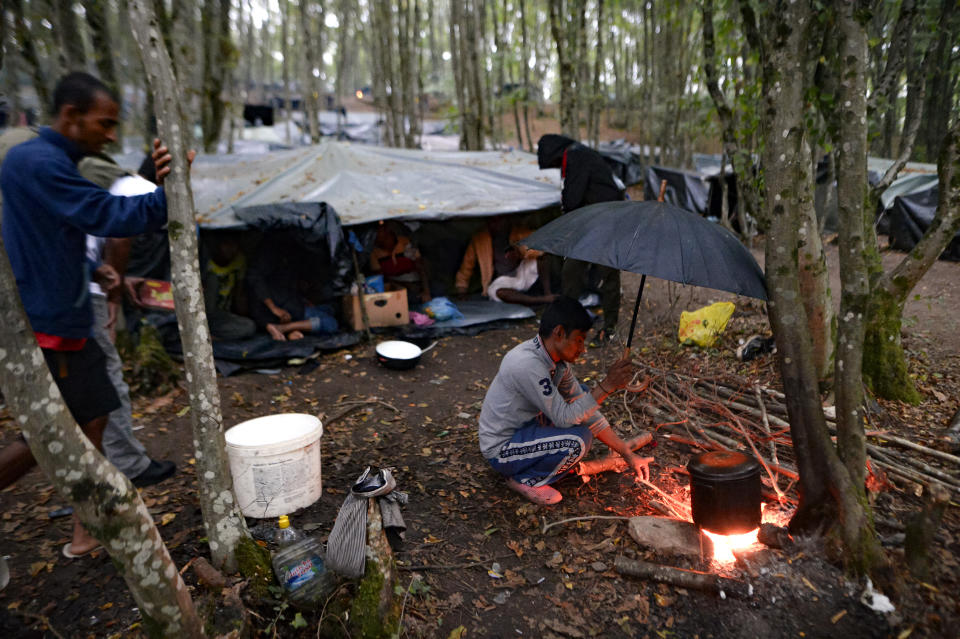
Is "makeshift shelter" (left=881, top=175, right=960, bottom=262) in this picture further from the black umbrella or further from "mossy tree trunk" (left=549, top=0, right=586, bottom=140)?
the black umbrella

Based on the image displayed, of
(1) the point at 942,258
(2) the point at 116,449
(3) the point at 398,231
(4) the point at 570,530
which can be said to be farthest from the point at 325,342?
(1) the point at 942,258

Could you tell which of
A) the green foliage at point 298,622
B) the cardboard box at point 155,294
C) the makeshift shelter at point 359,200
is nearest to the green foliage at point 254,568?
the green foliage at point 298,622

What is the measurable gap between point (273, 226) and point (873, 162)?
36.5 feet

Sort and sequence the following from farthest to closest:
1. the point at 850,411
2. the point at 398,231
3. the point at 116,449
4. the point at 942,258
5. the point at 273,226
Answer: the point at 942,258, the point at 398,231, the point at 273,226, the point at 116,449, the point at 850,411

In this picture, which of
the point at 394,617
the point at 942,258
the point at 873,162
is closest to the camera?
the point at 394,617

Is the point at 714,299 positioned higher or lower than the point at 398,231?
lower

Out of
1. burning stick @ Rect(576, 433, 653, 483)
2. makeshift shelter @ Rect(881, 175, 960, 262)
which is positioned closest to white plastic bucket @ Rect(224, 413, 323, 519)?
burning stick @ Rect(576, 433, 653, 483)

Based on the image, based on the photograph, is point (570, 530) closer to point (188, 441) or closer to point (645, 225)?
point (645, 225)

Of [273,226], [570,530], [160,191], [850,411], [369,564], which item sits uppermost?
[160,191]

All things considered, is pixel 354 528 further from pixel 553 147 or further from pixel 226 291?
pixel 553 147

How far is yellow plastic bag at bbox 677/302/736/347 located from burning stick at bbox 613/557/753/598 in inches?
124

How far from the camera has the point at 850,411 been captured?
2699 millimetres

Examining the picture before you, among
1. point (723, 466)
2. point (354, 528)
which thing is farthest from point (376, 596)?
point (723, 466)

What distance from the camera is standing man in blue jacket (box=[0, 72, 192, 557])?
231cm
